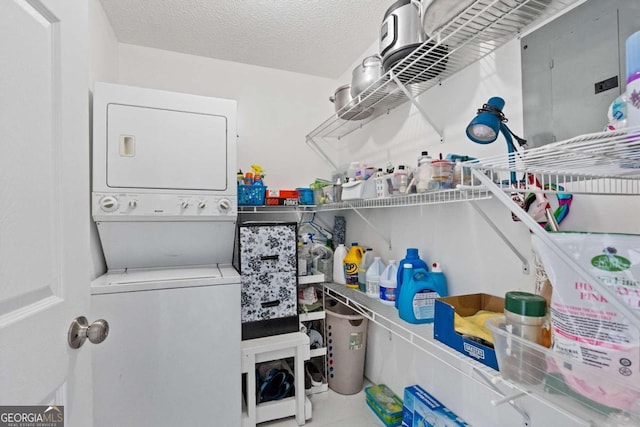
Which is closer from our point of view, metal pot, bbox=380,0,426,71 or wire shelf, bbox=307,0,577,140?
wire shelf, bbox=307,0,577,140

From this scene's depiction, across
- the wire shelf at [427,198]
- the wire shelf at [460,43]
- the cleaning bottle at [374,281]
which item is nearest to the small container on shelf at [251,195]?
the wire shelf at [427,198]

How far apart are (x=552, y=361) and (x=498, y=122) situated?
28.5 inches

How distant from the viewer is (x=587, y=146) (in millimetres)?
537

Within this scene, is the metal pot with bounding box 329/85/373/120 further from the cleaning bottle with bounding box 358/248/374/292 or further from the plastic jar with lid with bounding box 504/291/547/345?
the plastic jar with lid with bounding box 504/291/547/345

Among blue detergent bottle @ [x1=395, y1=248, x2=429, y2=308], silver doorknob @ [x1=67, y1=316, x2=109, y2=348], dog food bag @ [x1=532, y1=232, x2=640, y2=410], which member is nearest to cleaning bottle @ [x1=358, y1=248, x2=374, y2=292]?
blue detergent bottle @ [x1=395, y1=248, x2=429, y2=308]

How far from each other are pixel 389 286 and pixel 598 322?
1.09 meters

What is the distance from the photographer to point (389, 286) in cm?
163

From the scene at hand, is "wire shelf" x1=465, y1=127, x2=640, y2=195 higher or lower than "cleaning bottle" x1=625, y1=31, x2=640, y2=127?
lower

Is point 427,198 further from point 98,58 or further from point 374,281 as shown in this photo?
point 98,58

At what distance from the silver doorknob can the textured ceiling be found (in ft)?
6.27

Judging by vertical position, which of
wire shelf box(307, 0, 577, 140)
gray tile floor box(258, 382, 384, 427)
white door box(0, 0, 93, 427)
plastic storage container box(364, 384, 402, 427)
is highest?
wire shelf box(307, 0, 577, 140)

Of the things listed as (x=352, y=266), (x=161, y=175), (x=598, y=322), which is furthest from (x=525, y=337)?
(x=161, y=175)

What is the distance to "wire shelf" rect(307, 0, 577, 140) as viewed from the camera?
1001 mm

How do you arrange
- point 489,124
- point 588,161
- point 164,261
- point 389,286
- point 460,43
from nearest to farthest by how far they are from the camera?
point 588,161 < point 489,124 < point 460,43 < point 389,286 < point 164,261
